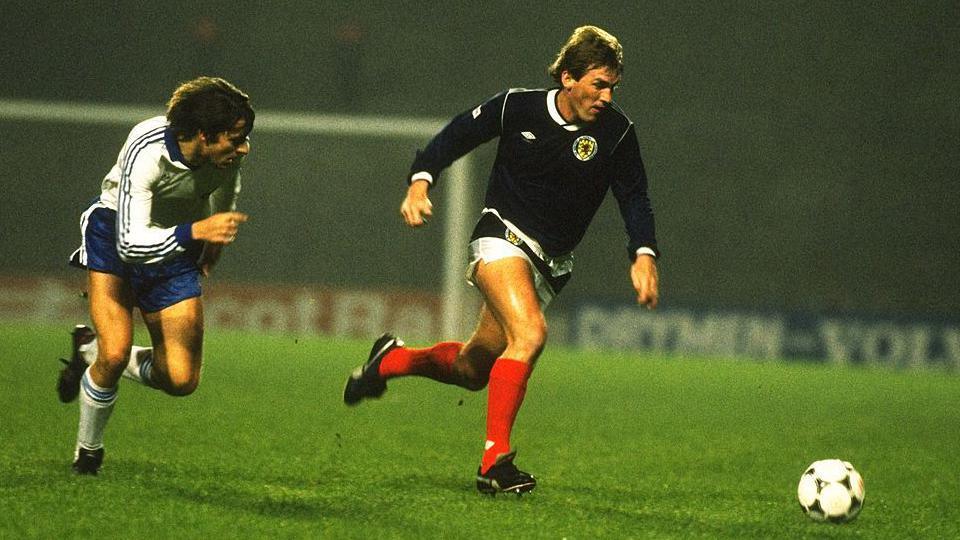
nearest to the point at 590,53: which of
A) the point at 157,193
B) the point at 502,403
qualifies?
the point at 502,403

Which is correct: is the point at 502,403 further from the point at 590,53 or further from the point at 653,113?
the point at 653,113

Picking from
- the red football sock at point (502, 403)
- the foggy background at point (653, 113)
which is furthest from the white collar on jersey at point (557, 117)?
the foggy background at point (653, 113)

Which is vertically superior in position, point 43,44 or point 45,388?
point 43,44

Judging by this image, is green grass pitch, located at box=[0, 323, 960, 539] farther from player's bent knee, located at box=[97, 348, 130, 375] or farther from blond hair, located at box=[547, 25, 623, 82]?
blond hair, located at box=[547, 25, 623, 82]

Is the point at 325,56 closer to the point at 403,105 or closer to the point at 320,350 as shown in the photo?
the point at 403,105

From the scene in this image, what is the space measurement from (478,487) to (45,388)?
15.5 feet

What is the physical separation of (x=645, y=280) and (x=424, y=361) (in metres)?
1.25

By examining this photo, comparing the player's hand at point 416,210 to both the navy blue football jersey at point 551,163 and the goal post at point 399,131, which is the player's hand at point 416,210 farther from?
the goal post at point 399,131

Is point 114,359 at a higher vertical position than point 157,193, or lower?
lower

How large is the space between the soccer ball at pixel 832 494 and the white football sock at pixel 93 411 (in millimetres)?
2660

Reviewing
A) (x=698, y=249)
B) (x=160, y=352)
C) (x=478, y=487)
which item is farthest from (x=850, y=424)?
(x=698, y=249)

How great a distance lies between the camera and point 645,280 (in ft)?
17.8

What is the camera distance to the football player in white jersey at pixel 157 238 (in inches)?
198

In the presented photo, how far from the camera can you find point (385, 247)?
852 inches
